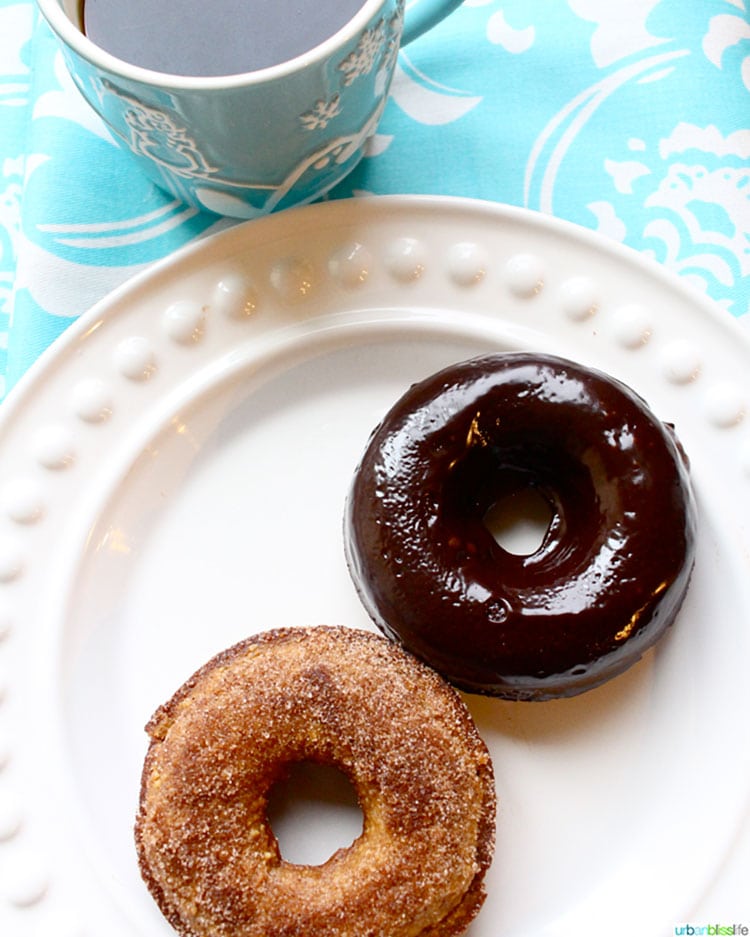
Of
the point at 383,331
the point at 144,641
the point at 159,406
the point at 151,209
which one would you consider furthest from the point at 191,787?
the point at 151,209

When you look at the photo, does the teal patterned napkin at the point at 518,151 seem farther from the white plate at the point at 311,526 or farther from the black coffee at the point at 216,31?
the black coffee at the point at 216,31

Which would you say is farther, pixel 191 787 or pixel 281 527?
pixel 281 527

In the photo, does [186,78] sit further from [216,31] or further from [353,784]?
[353,784]

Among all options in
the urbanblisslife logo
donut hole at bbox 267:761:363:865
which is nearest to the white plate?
the urbanblisslife logo

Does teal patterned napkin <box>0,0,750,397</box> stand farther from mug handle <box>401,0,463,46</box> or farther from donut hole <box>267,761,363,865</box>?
donut hole <box>267,761,363,865</box>

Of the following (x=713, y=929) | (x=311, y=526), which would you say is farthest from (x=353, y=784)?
(x=713, y=929)

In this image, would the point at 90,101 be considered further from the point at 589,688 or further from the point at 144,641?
the point at 589,688

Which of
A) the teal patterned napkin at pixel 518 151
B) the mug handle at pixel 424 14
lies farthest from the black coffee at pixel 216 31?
the teal patterned napkin at pixel 518 151
